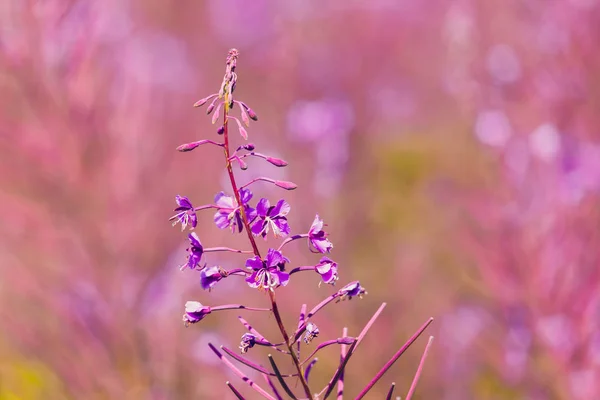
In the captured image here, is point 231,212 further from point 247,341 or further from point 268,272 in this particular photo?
point 247,341

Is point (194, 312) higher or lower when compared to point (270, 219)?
lower

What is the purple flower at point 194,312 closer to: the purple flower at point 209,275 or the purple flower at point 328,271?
the purple flower at point 209,275

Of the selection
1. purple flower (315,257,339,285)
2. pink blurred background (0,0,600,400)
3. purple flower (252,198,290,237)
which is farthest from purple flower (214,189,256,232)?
pink blurred background (0,0,600,400)

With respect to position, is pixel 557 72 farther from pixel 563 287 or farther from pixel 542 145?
pixel 563 287

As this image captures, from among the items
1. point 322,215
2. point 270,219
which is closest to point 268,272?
point 270,219

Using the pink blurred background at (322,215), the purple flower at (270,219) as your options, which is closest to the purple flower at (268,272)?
the purple flower at (270,219)

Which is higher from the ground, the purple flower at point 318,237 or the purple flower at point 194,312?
the purple flower at point 318,237

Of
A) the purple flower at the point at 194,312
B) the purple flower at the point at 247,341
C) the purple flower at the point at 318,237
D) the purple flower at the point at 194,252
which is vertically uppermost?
the purple flower at the point at 318,237
